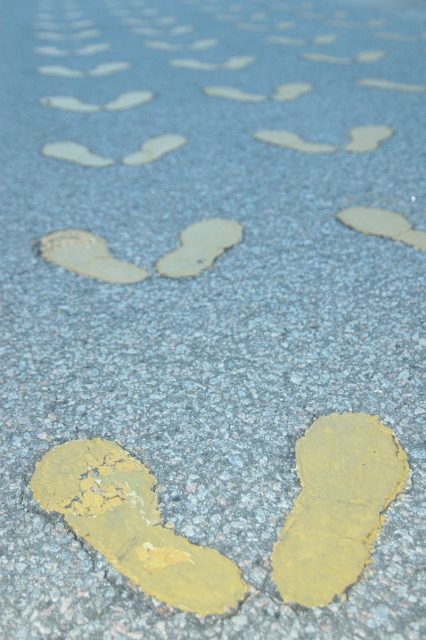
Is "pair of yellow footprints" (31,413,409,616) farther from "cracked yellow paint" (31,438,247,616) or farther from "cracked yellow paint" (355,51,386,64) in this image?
"cracked yellow paint" (355,51,386,64)

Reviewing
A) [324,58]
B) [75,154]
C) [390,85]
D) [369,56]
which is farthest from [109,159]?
[369,56]

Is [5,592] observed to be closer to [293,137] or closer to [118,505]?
[118,505]

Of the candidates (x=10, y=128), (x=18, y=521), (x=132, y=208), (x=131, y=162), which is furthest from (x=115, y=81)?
(x=18, y=521)

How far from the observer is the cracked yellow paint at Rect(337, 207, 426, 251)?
7.22 ft

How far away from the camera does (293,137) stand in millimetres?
3102

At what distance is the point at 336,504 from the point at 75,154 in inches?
87.8

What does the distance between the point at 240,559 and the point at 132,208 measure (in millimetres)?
1620

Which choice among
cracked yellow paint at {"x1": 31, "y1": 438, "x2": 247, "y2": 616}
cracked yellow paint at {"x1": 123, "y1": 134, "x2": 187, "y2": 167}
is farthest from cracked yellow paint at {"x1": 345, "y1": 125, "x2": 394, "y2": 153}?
cracked yellow paint at {"x1": 31, "y1": 438, "x2": 247, "y2": 616}

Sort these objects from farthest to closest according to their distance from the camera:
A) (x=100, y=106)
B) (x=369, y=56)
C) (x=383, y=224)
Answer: (x=369, y=56), (x=100, y=106), (x=383, y=224)

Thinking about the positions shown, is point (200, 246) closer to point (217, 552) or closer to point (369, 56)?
point (217, 552)

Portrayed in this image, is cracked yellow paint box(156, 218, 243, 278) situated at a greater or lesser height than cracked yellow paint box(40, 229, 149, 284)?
greater

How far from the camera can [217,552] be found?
120 centimetres

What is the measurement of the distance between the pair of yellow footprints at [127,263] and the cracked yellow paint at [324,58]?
2462 millimetres

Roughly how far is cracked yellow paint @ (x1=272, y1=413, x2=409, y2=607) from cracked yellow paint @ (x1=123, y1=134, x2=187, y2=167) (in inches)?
70.5
